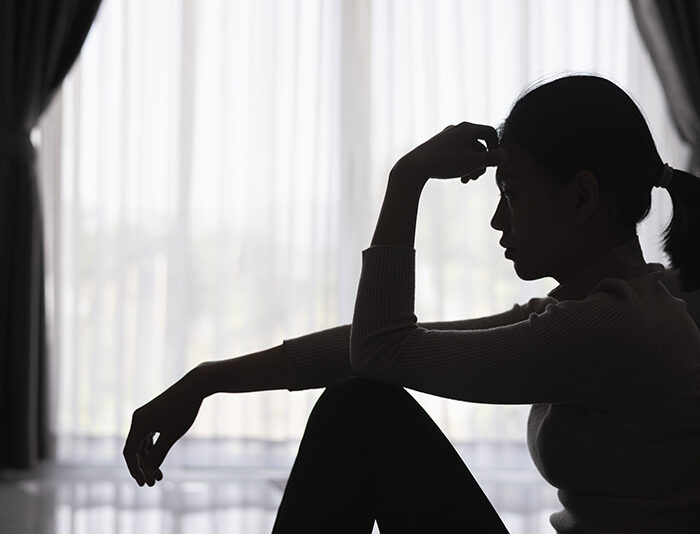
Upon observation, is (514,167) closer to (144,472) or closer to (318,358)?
(318,358)

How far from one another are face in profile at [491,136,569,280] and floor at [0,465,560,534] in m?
1.40

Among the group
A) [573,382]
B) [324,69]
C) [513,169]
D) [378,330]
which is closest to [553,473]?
[573,382]

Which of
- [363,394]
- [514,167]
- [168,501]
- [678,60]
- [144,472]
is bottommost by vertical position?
[168,501]

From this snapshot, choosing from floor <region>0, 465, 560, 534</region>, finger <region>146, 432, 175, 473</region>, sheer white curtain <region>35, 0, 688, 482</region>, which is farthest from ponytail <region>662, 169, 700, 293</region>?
sheer white curtain <region>35, 0, 688, 482</region>

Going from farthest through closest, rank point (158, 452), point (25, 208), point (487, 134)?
1. point (25, 208)
2. point (158, 452)
3. point (487, 134)

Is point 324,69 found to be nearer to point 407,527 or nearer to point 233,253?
point 233,253

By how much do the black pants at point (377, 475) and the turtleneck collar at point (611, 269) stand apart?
0.88ft

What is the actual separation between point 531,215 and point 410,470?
1.22 ft

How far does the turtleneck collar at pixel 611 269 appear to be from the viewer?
115 cm

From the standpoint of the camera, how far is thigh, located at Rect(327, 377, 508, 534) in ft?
3.67

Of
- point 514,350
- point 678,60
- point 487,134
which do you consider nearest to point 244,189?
point 678,60

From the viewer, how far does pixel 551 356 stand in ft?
3.36

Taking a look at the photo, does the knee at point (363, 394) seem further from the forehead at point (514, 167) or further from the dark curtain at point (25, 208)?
the dark curtain at point (25, 208)

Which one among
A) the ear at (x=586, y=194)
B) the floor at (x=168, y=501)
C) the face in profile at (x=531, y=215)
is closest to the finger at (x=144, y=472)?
the face in profile at (x=531, y=215)
